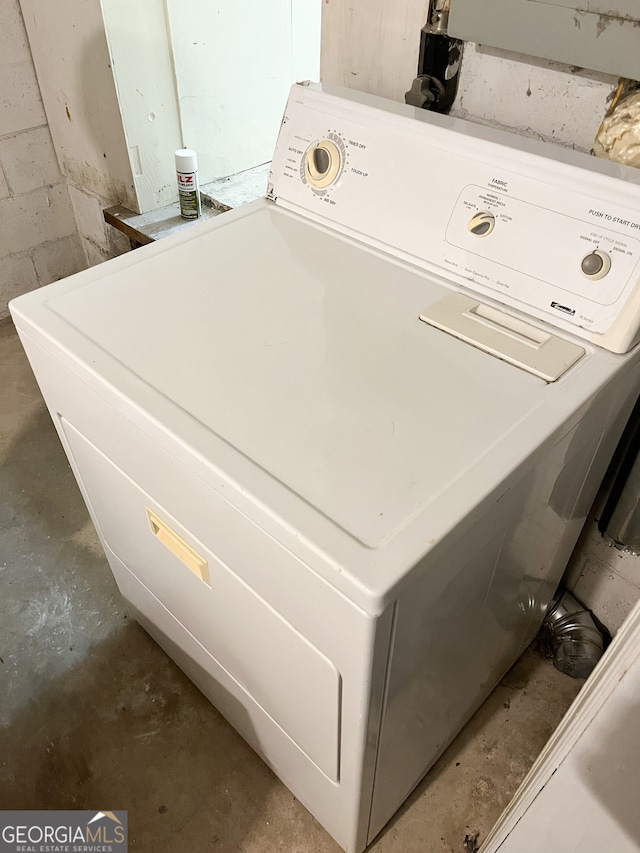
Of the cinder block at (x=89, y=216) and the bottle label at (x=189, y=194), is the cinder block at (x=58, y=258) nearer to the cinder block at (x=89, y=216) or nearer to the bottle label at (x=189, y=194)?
the cinder block at (x=89, y=216)

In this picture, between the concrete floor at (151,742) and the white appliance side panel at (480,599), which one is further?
the concrete floor at (151,742)

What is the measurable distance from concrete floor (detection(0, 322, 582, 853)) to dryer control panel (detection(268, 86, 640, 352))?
34.2 inches

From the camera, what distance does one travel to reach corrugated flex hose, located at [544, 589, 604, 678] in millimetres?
1298

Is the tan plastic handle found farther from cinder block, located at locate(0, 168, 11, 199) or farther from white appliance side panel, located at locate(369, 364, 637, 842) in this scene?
cinder block, located at locate(0, 168, 11, 199)

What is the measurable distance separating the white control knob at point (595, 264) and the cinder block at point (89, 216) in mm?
1674

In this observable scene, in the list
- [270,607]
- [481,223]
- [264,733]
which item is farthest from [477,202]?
[264,733]

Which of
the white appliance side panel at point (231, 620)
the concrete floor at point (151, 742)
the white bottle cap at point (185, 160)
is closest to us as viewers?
the white appliance side panel at point (231, 620)

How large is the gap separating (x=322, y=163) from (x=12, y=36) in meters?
1.36

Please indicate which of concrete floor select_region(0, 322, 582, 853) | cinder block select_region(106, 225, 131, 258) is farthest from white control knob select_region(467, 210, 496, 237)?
cinder block select_region(106, 225, 131, 258)

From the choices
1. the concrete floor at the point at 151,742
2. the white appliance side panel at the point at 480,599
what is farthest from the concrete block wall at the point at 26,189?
the white appliance side panel at the point at 480,599

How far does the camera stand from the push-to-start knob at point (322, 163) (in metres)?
1.01

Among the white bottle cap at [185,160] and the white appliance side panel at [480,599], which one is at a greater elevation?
the white bottle cap at [185,160]

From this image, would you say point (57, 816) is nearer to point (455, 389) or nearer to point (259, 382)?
point (259, 382)

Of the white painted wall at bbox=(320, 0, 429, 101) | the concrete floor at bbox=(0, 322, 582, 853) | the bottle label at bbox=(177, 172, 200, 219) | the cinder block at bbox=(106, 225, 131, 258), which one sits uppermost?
the white painted wall at bbox=(320, 0, 429, 101)
